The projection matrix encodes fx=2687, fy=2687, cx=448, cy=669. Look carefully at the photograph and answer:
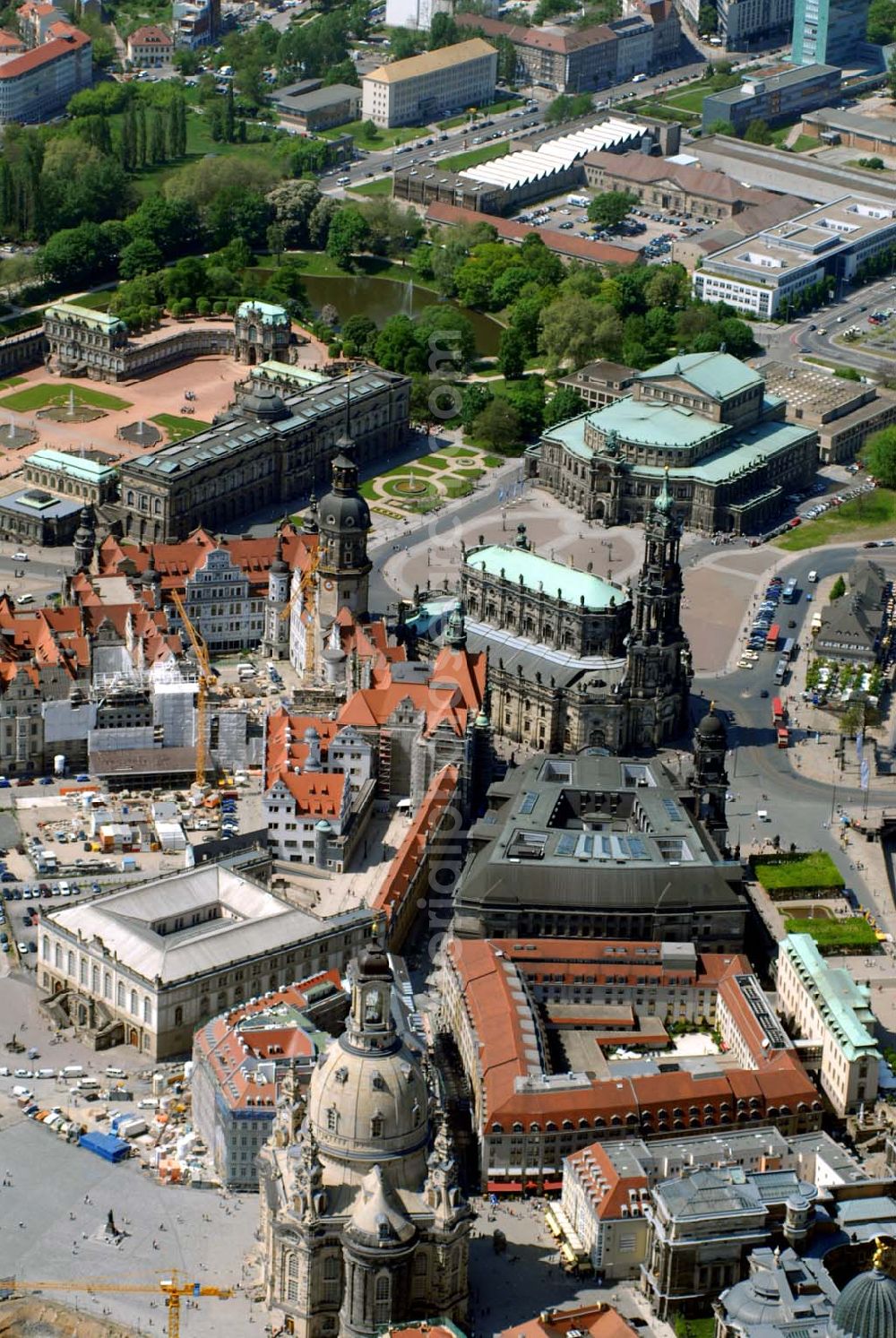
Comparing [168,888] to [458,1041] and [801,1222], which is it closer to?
[458,1041]

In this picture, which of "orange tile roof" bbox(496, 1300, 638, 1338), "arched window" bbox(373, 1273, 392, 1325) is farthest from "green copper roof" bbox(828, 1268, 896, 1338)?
"arched window" bbox(373, 1273, 392, 1325)

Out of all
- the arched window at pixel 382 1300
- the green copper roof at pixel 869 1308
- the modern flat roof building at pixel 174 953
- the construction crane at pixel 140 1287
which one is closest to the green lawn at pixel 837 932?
the modern flat roof building at pixel 174 953

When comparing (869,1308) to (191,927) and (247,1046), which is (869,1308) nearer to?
(247,1046)

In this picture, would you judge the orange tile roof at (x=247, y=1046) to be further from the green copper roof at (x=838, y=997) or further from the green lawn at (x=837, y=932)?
the green lawn at (x=837, y=932)

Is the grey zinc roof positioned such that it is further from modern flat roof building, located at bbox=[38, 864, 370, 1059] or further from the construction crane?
the construction crane

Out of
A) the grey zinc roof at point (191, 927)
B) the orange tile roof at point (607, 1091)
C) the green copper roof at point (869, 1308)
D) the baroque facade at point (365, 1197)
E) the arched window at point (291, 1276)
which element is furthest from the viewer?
the grey zinc roof at point (191, 927)

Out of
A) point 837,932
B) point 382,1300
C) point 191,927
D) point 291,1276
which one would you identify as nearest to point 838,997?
point 837,932
